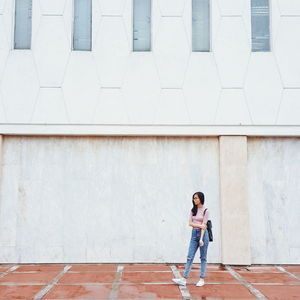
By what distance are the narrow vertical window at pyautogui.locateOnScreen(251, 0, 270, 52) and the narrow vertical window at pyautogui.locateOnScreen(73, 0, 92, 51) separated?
372cm

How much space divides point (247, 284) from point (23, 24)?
7.23 m

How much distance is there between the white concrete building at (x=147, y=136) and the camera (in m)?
8.39

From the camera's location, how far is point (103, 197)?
27.9ft

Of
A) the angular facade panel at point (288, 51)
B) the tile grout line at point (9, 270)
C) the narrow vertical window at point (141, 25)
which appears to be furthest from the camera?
the narrow vertical window at point (141, 25)

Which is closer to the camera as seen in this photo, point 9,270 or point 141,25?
point 9,270

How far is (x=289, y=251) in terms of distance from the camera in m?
8.38

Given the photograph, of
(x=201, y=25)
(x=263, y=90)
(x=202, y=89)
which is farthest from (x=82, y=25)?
(x=263, y=90)

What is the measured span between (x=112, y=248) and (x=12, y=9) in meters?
5.78

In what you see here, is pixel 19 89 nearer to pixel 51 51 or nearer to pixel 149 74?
pixel 51 51

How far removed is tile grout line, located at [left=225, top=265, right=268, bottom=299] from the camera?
6.04m

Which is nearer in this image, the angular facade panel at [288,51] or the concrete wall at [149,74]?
the concrete wall at [149,74]

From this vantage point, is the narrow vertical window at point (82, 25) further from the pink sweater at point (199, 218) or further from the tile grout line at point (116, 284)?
the tile grout line at point (116, 284)

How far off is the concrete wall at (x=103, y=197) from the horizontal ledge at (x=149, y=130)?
0.86 ft

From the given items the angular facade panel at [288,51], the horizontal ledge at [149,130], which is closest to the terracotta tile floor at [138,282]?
→ the horizontal ledge at [149,130]
